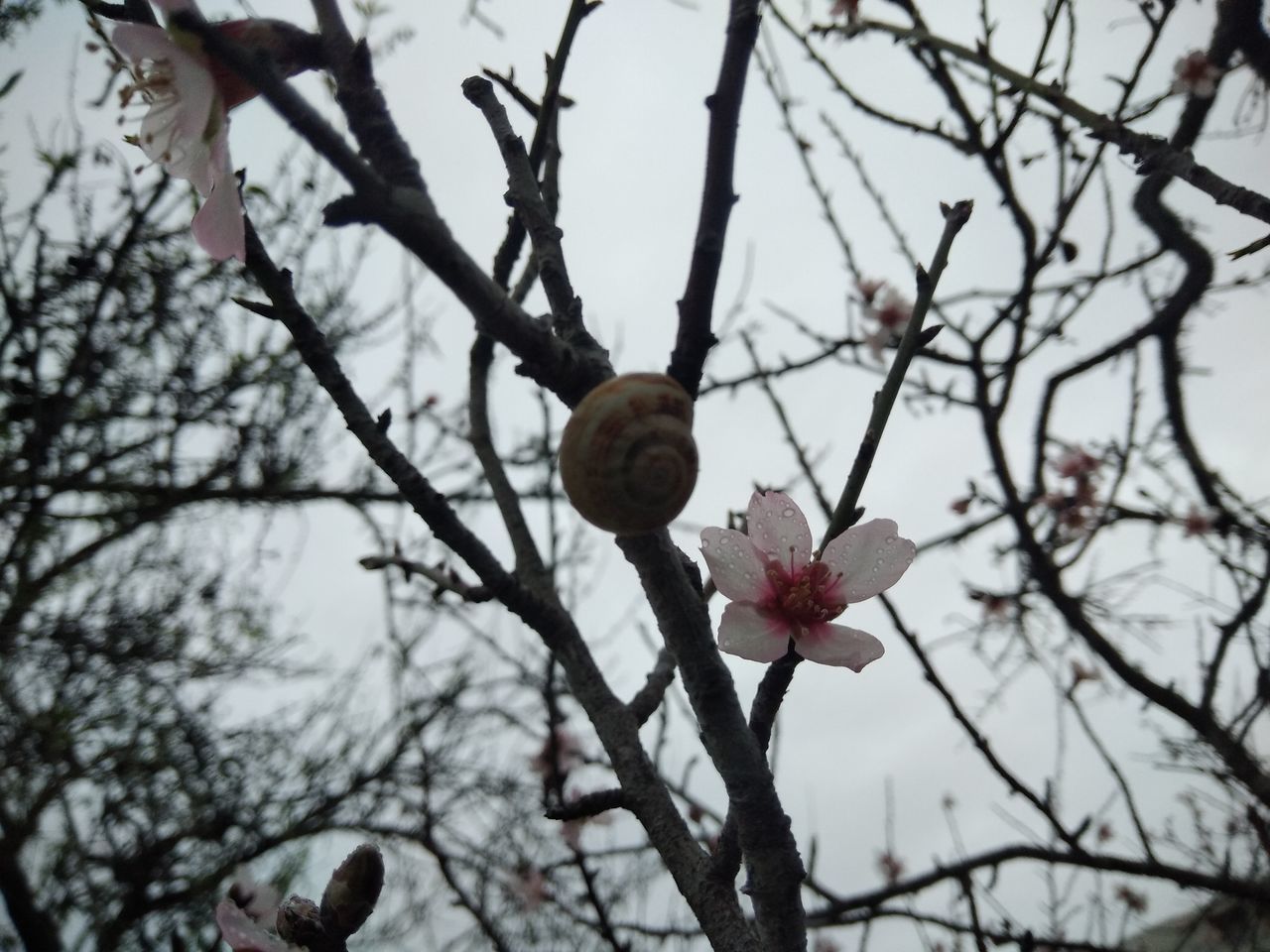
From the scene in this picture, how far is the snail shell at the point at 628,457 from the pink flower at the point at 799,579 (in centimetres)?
23

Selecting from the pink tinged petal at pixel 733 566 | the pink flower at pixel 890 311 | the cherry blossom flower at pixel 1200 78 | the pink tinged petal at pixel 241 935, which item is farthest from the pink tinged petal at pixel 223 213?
the pink flower at pixel 890 311

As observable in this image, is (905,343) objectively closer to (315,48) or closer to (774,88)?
(315,48)

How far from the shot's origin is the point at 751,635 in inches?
31.0

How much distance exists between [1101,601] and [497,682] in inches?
120

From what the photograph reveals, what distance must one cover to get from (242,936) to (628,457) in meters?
0.64

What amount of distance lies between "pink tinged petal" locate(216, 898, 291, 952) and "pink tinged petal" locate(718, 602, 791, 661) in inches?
19.9

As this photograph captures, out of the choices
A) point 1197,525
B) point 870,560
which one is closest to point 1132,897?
point 1197,525

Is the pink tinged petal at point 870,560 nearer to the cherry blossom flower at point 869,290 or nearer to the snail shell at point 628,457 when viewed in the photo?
the snail shell at point 628,457

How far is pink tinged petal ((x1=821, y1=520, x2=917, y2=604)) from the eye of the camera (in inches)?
33.4

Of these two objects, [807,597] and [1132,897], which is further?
[1132,897]

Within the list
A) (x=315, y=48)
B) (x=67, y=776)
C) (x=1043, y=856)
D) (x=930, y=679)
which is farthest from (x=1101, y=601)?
(x=67, y=776)

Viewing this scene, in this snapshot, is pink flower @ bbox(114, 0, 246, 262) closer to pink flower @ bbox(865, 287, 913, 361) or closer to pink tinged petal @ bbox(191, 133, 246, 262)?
pink tinged petal @ bbox(191, 133, 246, 262)

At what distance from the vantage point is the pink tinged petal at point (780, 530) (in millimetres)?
894

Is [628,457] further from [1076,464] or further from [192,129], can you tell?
[1076,464]
